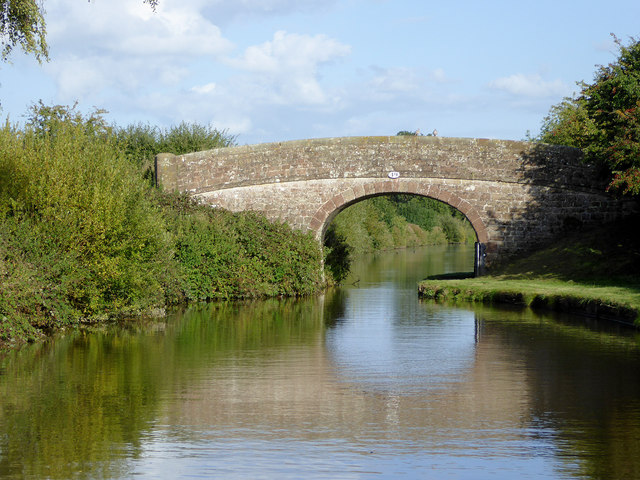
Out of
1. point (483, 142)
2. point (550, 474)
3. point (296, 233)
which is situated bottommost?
point (550, 474)

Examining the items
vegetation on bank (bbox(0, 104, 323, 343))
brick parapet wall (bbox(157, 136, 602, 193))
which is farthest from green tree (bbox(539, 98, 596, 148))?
vegetation on bank (bbox(0, 104, 323, 343))

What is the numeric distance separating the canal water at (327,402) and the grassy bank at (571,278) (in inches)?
76.6

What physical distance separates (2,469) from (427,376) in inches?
224

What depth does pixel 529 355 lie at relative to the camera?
12711 mm

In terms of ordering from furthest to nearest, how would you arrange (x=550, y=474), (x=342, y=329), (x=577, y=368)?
(x=342, y=329)
(x=577, y=368)
(x=550, y=474)

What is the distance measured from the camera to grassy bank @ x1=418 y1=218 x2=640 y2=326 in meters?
18.4

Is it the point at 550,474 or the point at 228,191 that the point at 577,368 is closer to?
the point at 550,474

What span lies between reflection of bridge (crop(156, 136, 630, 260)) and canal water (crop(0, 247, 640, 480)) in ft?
27.9

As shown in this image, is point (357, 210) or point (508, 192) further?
point (357, 210)

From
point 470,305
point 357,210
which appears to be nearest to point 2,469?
point 470,305

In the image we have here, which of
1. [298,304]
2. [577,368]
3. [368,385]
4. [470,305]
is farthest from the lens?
[298,304]

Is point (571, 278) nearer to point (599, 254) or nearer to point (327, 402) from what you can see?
point (599, 254)

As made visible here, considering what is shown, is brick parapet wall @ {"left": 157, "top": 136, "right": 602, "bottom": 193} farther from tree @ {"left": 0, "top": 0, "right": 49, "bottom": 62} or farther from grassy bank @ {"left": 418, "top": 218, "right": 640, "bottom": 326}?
tree @ {"left": 0, "top": 0, "right": 49, "bottom": 62}

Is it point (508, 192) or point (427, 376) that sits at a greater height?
point (508, 192)
